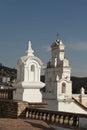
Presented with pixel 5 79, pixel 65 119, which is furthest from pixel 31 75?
pixel 5 79

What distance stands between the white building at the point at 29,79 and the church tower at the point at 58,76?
2473cm

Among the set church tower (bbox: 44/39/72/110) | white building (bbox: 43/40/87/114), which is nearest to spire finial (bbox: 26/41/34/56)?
white building (bbox: 43/40/87/114)

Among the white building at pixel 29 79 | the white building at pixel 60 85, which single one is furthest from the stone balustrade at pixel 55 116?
the white building at pixel 60 85

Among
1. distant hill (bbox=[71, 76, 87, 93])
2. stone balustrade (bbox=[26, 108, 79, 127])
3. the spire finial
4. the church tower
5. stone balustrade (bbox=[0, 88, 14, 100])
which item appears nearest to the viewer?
stone balustrade (bbox=[26, 108, 79, 127])

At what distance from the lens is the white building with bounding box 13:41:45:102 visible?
44.5 feet

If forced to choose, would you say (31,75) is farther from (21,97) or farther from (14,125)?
(14,125)

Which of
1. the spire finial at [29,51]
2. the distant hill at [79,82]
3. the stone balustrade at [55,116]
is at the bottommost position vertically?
the stone balustrade at [55,116]

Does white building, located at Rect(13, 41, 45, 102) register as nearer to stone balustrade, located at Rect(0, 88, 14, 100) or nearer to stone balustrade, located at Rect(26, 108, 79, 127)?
stone balustrade, located at Rect(0, 88, 14, 100)

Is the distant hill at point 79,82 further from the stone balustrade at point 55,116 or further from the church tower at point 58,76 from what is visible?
the stone balustrade at point 55,116

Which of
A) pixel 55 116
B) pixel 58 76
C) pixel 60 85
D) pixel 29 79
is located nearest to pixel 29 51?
pixel 29 79

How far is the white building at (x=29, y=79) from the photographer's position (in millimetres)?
13570

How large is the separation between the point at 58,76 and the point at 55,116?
31682mm

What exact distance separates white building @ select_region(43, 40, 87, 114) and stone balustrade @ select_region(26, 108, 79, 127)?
82.3 ft

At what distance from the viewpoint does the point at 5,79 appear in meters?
50.2
